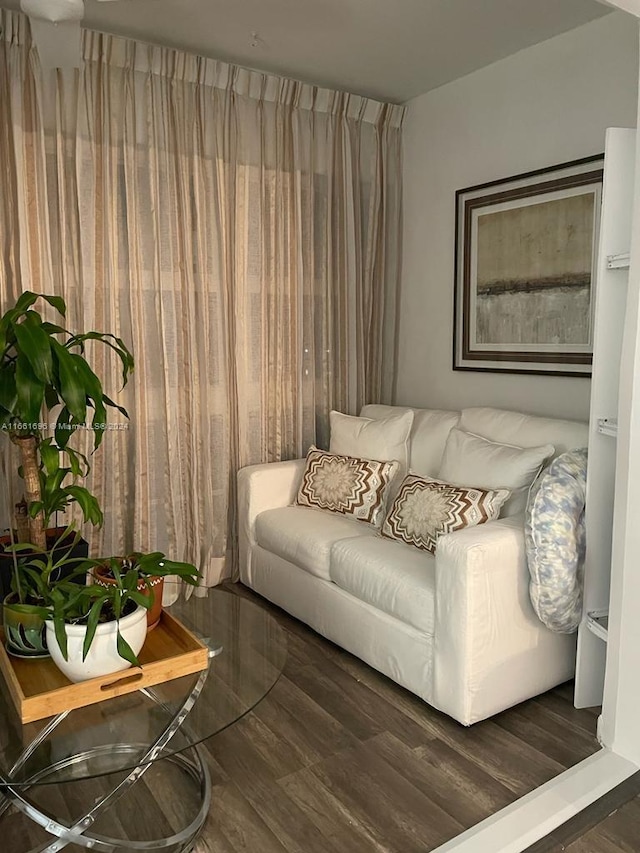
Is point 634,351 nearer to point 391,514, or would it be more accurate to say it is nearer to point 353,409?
point 391,514

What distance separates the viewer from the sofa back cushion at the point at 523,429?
2.75m

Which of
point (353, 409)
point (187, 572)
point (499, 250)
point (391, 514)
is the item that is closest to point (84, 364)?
point (187, 572)

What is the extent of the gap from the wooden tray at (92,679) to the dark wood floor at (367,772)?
1.49ft

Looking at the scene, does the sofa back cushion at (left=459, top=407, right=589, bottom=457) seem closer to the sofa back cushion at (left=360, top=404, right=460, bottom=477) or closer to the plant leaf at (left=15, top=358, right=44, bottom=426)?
the sofa back cushion at (left=360, top=404, right=460, bottom=477)

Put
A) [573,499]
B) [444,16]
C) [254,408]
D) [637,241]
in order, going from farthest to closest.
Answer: [254,408] → [444,16] → [573,499] → [637,241]

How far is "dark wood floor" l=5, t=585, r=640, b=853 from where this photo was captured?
1.88 m

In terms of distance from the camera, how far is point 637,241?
2.05 m

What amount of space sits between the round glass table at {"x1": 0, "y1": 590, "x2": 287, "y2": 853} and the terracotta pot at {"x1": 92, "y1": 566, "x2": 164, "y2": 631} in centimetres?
16

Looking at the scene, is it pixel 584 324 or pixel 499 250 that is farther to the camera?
pixel 499 250

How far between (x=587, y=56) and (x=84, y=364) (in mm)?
2409

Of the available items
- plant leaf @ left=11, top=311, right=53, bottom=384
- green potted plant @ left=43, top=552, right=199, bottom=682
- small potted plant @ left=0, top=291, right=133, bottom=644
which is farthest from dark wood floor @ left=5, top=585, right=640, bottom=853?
plant leaf @ left=11, top=311, right=53, bottom=384

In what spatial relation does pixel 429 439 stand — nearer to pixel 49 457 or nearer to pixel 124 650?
pixel 49 457

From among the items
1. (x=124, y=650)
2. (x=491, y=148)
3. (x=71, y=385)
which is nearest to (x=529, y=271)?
(x=491, y=148)

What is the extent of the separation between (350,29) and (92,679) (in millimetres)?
2762
